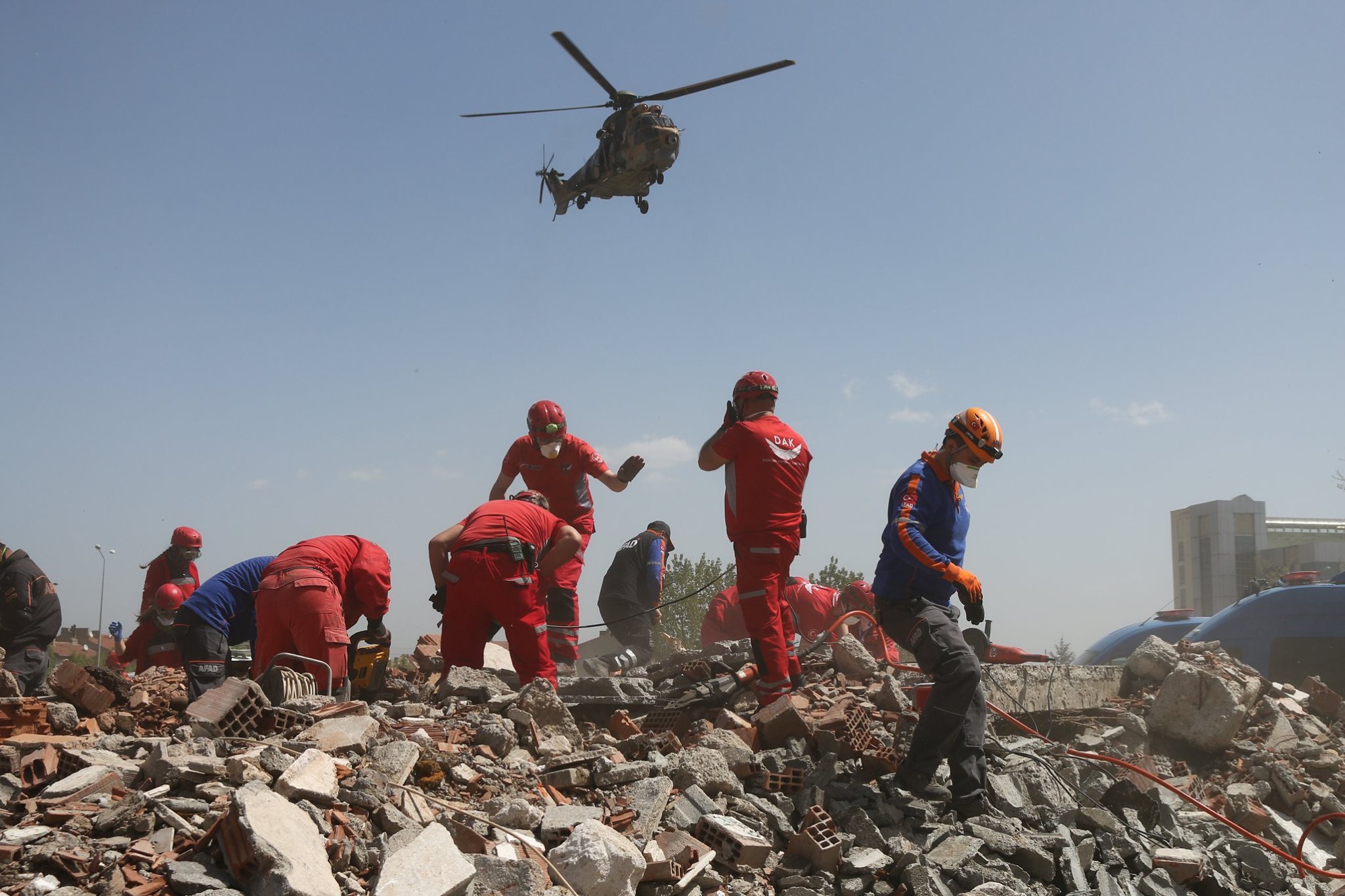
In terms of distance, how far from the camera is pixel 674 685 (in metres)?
6.68

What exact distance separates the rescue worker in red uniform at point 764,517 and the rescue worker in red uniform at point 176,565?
562 cm

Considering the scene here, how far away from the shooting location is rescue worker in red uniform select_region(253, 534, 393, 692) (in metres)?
5.63

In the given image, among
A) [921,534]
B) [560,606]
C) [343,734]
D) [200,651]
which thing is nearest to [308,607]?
[200,651]

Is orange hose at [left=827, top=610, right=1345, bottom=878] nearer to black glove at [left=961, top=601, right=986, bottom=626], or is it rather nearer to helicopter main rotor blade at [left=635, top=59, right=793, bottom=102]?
black glove at [left=961, top=601, right=986, bottom=626]

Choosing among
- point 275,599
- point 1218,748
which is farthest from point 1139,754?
point 275,599

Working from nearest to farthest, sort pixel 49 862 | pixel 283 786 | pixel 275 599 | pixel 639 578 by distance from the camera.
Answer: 1. pixel 49 862
2. pixel 283 786
3. pixel 275 599
4. pixel 639 578

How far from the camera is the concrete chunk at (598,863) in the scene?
11.9 ft

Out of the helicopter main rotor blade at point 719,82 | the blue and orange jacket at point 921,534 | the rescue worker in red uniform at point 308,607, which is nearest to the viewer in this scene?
the blue and orange jacket at point 921,534

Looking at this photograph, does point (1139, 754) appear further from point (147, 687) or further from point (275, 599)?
point (147, 687)

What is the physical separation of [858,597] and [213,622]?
217 inches

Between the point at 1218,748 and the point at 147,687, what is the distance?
6.81m

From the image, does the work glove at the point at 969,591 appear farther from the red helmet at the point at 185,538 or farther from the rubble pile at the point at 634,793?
the red helmet at the point at 185,538

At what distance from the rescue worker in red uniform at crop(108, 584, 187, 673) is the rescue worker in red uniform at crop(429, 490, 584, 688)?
3.44m

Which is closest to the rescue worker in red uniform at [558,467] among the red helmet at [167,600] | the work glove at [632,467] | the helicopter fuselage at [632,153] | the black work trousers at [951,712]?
the work glove at [632,467]
